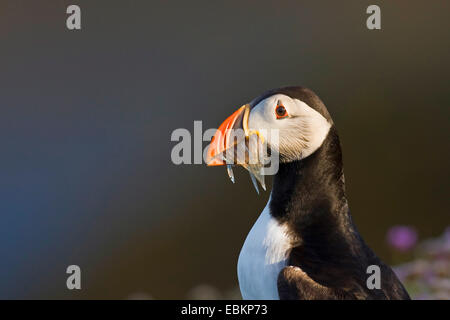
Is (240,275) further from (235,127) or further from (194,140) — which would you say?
(194,140)

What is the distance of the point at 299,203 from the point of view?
327 cm

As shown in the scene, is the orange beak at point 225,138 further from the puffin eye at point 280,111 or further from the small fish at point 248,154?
the puffin eye at point 280,111

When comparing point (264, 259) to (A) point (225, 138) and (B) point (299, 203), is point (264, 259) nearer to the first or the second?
(B) point (299, 203)

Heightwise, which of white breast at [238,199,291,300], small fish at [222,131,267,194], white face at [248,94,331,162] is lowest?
white breast at [238,199,291,300]

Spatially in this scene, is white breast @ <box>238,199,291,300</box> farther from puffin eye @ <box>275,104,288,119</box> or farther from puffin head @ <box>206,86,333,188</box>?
puffin eye @ <box>275,104,288,119</box>

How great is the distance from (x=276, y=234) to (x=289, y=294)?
34 cm

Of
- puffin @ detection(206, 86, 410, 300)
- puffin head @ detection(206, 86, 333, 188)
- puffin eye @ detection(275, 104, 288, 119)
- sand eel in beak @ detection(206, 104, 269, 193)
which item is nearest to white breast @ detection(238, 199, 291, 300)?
puffin @ detection(206, 86, 410, 300)

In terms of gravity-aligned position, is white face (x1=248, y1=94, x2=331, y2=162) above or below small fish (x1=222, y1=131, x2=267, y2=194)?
above

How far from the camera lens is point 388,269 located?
3.29 m

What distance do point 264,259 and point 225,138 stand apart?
1.92 feet

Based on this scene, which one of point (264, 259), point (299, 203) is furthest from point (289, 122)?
point (264, 259)

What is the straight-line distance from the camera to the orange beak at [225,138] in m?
3.32

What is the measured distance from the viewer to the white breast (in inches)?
123

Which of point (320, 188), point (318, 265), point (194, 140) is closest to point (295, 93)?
point (320, 188)
